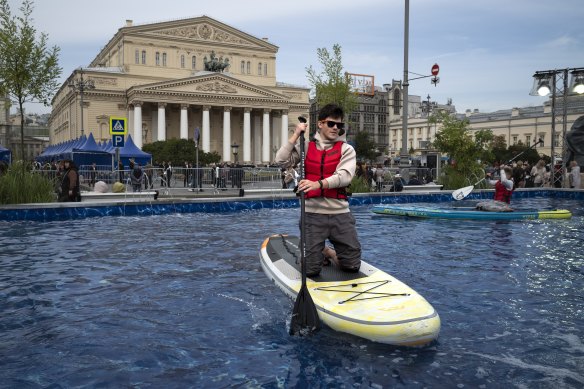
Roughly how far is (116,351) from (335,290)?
222cm

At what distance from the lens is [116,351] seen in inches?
189

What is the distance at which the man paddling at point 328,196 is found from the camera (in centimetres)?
569

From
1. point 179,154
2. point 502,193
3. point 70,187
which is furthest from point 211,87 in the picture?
point 502,193

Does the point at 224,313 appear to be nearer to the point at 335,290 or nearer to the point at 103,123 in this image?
the point at 335,290

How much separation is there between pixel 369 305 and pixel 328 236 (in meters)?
1.15

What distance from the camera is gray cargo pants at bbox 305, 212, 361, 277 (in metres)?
5.73

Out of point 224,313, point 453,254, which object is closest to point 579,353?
point 224,313

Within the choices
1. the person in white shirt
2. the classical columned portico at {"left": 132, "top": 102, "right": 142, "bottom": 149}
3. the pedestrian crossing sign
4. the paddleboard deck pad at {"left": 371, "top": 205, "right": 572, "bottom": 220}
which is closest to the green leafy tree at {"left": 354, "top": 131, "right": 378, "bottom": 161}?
the classical columned portico at {"left": 132, "top": 102, "right": 142, "bottom": 149}

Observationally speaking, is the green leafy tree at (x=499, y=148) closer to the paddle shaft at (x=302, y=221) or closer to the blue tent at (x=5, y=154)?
the blue tent at (x=5, y=154)

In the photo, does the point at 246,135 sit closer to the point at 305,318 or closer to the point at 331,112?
the point at 331,112

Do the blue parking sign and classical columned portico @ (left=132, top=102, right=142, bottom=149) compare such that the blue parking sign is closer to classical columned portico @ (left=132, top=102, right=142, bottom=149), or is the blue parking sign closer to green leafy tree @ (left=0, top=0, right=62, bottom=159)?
green leafy tree @ (left=0, top=0, right=62, bottom=159)

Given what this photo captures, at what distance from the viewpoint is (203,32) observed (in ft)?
250

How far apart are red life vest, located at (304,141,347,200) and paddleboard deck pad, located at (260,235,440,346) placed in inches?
36.9

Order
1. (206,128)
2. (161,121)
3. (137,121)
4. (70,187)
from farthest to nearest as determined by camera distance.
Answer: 1. (206,128)
2. (161,121)
3. (137,121)
4. (70,187)
